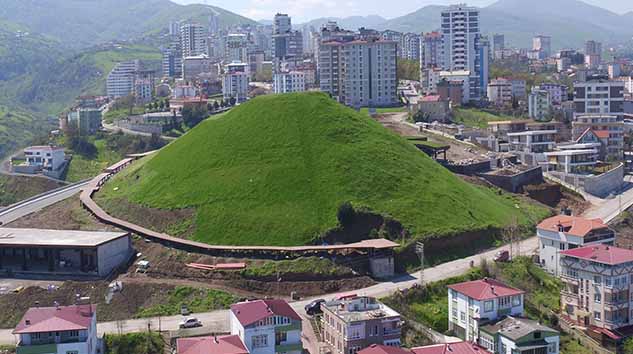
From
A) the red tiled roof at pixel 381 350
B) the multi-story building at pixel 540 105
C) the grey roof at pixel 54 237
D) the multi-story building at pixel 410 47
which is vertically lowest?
the red tiled roof at pixel 381 350

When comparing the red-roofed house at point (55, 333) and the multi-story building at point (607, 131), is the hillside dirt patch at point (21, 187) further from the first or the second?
the multi-story building at point (607, 131)

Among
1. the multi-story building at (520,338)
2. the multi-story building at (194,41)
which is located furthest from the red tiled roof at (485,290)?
the multi-story building at (194,41)

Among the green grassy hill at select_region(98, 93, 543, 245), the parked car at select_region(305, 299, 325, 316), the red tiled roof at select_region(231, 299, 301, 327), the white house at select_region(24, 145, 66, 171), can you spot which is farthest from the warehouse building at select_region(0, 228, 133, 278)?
the white house at select_region(24, 145, 66, 171)

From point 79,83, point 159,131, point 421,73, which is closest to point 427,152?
point 159,131

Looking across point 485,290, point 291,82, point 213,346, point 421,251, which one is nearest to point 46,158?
point 291,82

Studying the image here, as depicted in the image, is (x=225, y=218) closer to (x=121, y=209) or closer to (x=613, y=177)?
(x=121, y=209)

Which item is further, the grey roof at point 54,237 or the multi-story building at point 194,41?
the multi-story building at point 194,41
